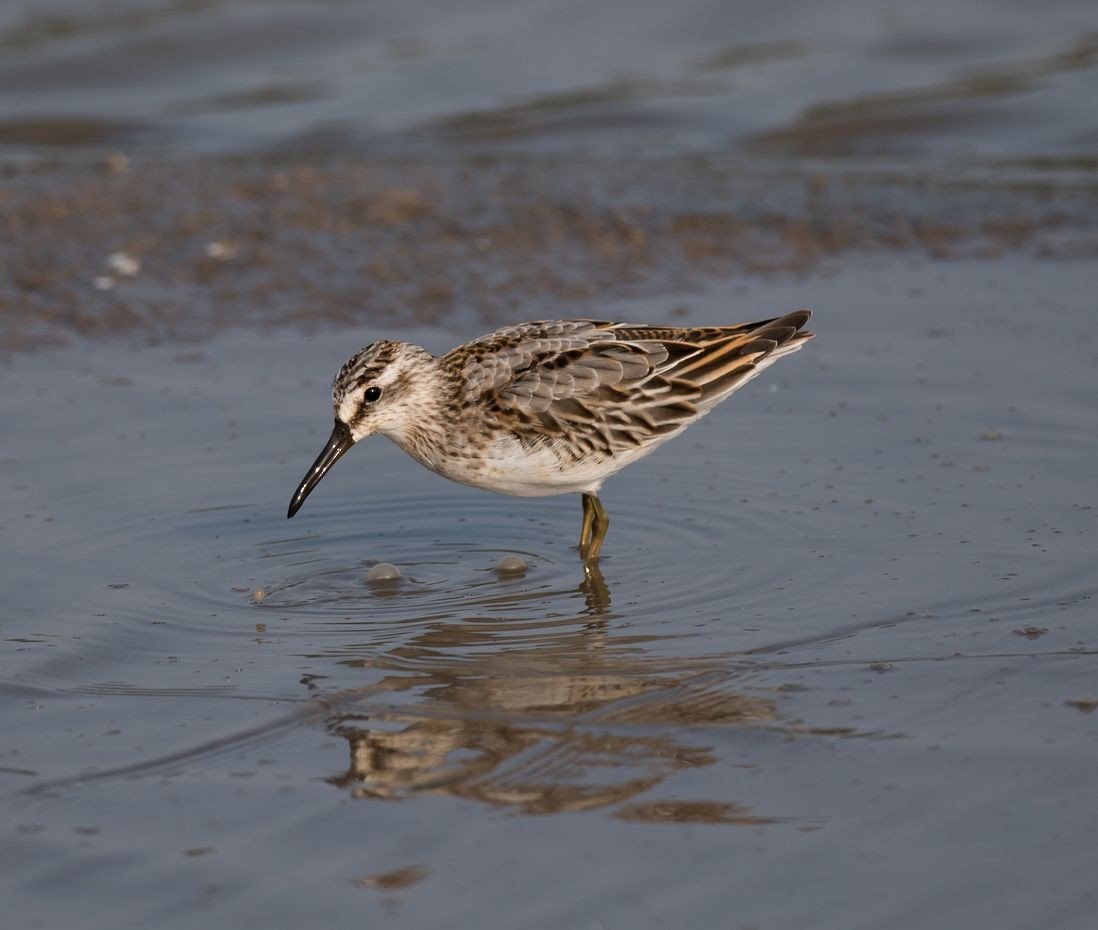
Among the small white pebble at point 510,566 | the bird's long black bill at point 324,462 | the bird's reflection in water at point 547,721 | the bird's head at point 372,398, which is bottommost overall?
the bird's reflection in water at point 547,721

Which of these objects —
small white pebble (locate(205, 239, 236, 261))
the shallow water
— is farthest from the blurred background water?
small white pebble (locate(205, 239, 236, 261))

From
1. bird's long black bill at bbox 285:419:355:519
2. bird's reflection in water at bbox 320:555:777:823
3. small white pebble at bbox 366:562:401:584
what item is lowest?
bird's reflection in water at bbox 320:555:777:823

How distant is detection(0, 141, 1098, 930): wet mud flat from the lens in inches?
204

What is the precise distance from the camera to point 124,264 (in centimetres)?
1200

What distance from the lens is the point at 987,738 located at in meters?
5.87

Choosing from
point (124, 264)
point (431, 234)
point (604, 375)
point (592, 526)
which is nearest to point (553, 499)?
point (592, 526)

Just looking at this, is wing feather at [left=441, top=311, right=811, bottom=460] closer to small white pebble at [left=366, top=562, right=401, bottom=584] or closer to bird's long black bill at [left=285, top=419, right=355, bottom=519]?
bird's long black bill at [left=285, top=419, right=355, bottom=519]

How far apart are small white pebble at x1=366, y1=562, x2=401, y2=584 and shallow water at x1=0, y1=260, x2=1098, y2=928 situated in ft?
0.29

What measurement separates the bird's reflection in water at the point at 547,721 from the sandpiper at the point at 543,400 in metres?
1.04

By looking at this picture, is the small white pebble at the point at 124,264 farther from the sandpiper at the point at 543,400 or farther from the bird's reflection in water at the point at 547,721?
the bird's reflection in water at the point at 547,721

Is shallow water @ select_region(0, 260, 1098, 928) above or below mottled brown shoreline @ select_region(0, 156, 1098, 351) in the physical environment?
below

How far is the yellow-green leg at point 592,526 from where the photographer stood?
8.08 m

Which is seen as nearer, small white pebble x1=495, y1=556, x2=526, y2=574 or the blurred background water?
the blurred background water

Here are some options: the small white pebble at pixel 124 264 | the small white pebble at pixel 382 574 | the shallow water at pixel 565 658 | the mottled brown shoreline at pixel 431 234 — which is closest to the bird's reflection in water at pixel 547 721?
the shallow water at pixel 565 658
